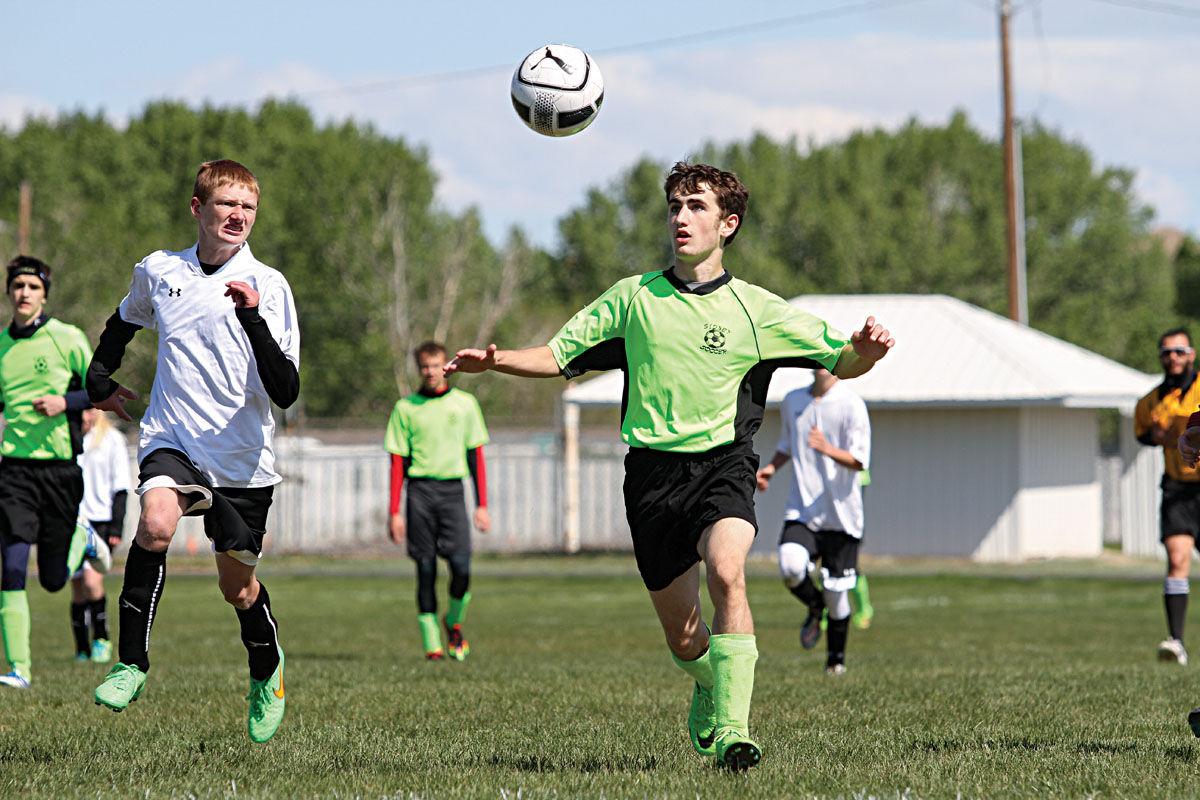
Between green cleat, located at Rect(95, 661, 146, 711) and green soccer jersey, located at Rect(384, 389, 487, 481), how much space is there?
6.92 meters

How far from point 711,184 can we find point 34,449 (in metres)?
5.47

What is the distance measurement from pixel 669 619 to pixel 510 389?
2312 inches

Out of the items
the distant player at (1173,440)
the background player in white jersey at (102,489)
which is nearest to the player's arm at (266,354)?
the distant player at (1173,440)

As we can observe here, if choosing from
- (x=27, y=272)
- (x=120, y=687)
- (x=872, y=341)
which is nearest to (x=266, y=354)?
(x=120, y=687)

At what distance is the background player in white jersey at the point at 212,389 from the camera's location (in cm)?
691

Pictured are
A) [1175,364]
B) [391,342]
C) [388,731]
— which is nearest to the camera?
[388,731]

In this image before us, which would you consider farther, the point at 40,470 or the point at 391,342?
the point at 391,342

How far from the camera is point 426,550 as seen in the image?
13.6 metres

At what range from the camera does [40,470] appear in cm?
1072

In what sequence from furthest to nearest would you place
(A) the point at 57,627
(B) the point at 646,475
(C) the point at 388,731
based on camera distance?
(A) the point at 57,627, (C) the point at 388,731, (B) the point at 646,475

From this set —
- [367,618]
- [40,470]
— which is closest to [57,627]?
[367,618]

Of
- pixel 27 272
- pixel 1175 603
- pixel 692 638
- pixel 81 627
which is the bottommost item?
pixel 81 627

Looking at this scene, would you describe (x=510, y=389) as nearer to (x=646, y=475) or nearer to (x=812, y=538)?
(x=812, y=538)

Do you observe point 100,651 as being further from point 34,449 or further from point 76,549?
point 34,449
